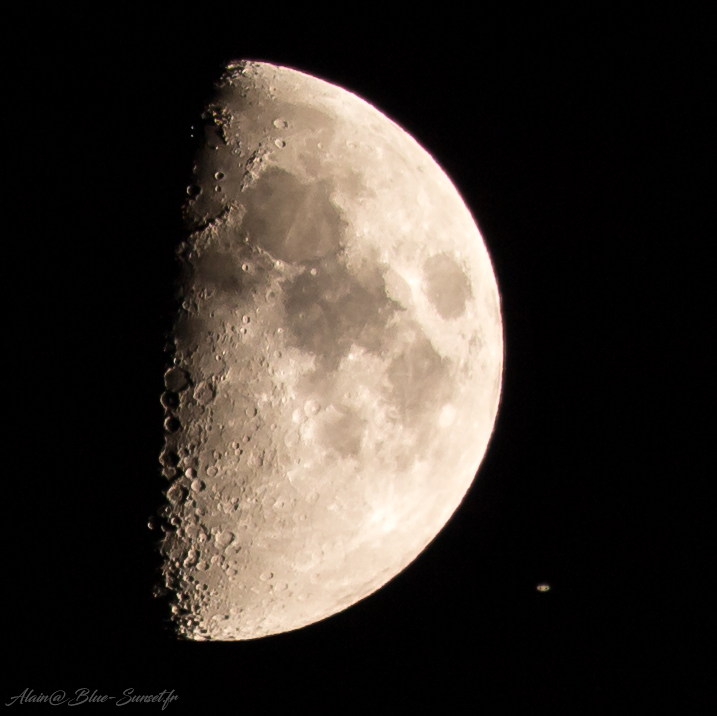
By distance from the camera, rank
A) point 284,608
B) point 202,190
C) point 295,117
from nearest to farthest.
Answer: point 202,190, point 295,117, point 284,608

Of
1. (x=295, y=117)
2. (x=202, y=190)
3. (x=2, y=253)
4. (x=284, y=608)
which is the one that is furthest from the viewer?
(x=284, y=608)

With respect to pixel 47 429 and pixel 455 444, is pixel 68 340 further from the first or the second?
pixel 455 444

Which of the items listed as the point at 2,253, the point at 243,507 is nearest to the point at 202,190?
the point at 2,253

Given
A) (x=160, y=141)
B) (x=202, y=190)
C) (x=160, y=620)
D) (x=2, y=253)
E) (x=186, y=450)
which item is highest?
(x=160, y=141)

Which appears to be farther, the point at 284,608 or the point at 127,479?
the point at 284,608

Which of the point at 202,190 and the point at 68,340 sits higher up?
the point at 202,190

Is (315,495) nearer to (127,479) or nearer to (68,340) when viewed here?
(127,479)

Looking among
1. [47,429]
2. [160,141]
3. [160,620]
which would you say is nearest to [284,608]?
[160,620]
